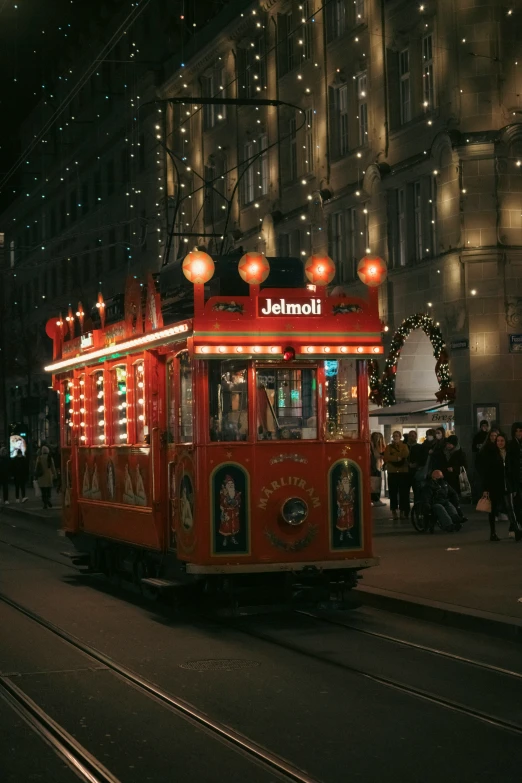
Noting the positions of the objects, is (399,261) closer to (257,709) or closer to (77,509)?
(77,509)

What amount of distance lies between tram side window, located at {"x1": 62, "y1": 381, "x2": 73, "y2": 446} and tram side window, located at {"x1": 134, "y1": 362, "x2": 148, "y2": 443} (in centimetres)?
338

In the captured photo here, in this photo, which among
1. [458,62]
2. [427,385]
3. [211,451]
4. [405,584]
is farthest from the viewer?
[427,385]

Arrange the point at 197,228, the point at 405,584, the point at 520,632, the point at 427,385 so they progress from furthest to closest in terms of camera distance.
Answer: the point at 197,228 → the point at 427,385 → the point at 405,584 → the point at 520,632

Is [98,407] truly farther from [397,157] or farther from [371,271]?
[397,157]

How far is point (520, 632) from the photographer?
11203mm

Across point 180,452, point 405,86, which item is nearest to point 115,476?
point 180,452

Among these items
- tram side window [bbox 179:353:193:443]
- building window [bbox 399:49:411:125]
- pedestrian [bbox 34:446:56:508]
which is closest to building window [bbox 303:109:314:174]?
building window [bbox 399:49:411:125]

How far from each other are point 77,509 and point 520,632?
7.82 m

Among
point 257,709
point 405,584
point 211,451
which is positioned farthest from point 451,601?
point 257,709

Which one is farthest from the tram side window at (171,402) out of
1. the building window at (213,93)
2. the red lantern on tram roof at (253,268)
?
the building window at (213,93)

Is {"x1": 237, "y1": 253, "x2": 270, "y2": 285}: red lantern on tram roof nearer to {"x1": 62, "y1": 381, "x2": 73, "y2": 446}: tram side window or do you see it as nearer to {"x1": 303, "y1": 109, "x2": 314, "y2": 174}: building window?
{"x1": 62, "y1": 381, "x2": 73, "y2": 446}: tram side window

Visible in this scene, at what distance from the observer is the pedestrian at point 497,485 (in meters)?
19.4

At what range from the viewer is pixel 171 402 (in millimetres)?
13602

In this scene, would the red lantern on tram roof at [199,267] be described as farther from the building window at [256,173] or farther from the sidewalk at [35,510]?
the building window at [256,173]
